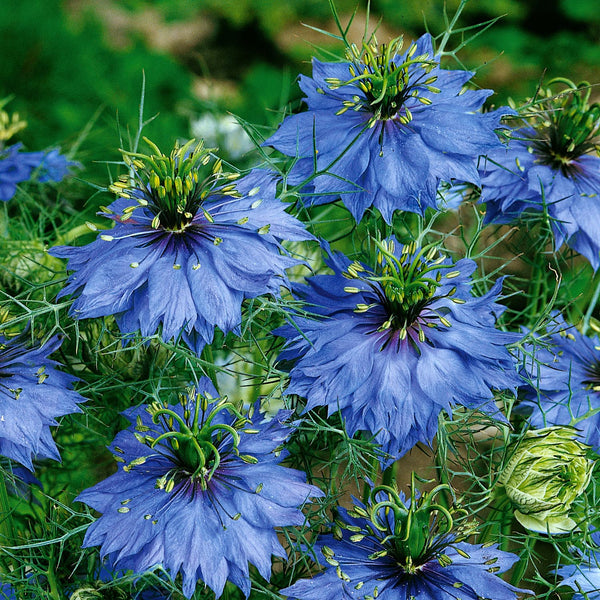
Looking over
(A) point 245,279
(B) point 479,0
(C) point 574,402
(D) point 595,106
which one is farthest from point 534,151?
(B) point 479,0

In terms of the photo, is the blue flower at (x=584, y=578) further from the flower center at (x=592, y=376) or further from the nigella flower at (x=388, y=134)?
the nigella flower at (x=388, y=134)

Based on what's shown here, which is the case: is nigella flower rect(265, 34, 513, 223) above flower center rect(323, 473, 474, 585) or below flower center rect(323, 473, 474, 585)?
above

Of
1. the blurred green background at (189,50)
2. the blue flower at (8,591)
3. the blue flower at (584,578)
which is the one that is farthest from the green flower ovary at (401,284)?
the blurred green background at (189,50)

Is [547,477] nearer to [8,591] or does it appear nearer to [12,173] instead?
[8,591]

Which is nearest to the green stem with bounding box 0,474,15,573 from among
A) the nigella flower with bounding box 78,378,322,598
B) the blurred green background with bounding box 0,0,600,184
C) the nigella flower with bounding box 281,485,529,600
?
the nigella flower with bounding box 78,378,322,598

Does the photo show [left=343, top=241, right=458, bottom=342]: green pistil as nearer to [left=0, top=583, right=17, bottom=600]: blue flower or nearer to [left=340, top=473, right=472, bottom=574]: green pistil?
[left=340, top=473, right=472, bottom=574]: green pistil

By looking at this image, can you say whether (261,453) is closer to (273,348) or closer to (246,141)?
(273,348)
